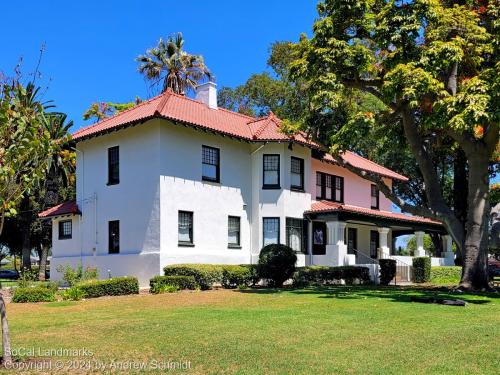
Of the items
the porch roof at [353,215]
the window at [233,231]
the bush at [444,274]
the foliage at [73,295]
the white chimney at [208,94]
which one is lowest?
the bush at [444,274]

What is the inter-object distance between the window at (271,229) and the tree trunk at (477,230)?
9.77m

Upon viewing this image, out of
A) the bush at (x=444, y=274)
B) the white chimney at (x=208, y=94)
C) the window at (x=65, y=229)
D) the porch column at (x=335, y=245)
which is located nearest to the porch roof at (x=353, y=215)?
the porch column at (x=335, y=245)

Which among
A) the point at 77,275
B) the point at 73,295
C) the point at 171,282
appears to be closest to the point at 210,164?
the point at 171,282

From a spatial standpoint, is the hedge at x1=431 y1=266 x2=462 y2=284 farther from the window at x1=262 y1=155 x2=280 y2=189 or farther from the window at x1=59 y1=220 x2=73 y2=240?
the window at x1=59 y1=220 x2=73 y2=240

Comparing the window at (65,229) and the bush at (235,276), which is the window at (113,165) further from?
the bush at (235,276)

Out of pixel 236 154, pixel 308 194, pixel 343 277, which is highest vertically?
pixel 236 154

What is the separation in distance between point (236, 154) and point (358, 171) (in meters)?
7.35

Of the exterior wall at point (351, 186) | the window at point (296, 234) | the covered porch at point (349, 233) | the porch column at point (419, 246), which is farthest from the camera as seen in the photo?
the porch column at point (419, 246)

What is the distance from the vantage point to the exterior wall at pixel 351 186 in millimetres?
31312

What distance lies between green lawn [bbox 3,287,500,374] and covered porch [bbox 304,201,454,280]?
1147cm

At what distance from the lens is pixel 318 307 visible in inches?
598

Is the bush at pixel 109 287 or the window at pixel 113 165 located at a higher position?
the window at pixel 113 165

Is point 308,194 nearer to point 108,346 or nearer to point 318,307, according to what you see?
point 318,307

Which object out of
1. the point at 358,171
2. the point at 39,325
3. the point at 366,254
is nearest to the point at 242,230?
the point at 358,171
